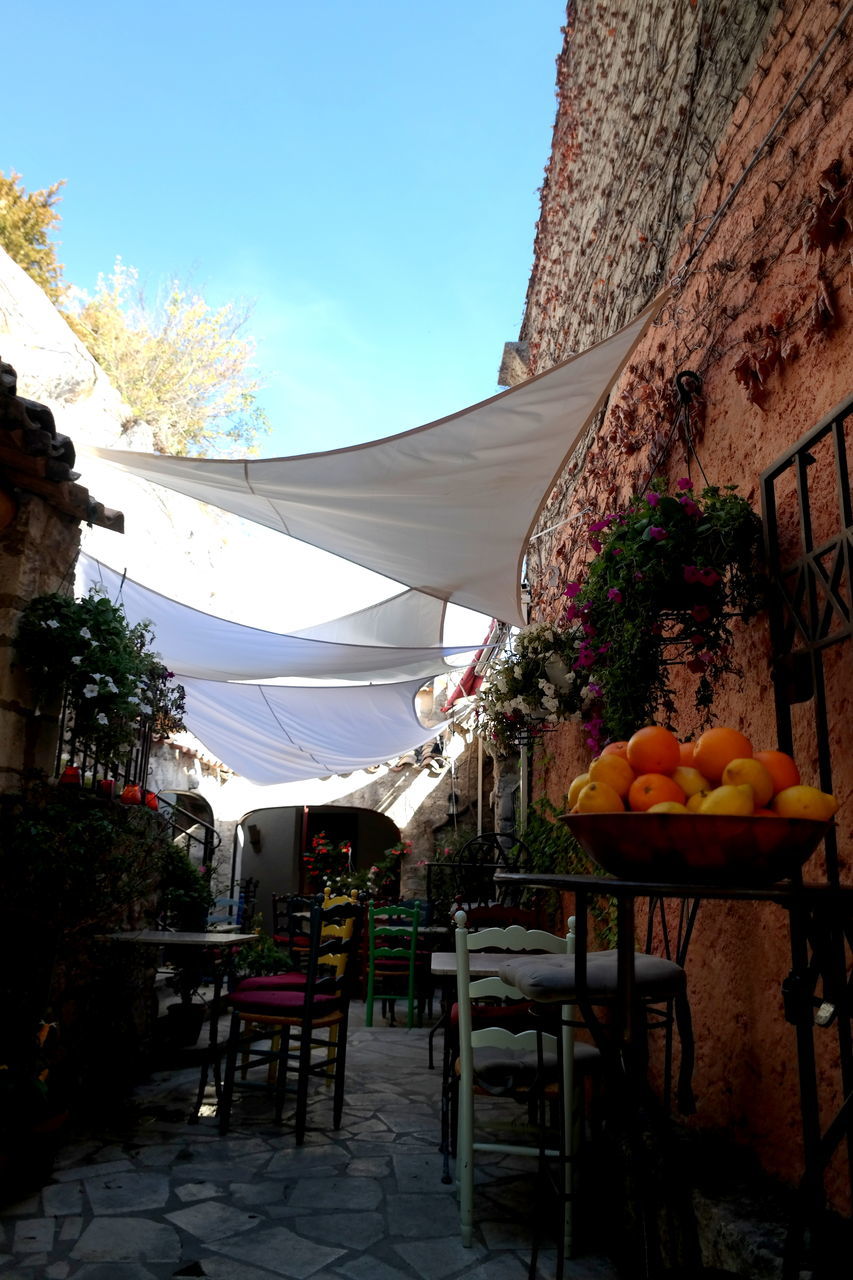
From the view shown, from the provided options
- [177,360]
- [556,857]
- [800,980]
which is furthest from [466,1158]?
[177,360]

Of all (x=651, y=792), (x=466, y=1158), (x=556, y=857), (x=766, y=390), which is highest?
(x=766, y=390)

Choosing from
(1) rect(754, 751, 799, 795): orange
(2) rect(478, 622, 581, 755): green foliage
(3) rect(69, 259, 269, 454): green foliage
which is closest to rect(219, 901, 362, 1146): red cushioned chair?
(2) rect(478, 622, 581, 755): green foliage

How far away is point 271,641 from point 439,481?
2323 millimetres

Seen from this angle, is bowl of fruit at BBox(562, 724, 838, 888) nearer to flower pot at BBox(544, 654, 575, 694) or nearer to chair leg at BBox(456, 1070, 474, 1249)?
chair leg at BBox(456, 1070, 474, 1249)

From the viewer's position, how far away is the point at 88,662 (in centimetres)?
376

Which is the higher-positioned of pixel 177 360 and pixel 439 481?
pixel 177 360

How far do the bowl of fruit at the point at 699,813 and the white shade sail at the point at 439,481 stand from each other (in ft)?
6.46

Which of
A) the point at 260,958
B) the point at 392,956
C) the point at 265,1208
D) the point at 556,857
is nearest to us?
the point at 265,1208

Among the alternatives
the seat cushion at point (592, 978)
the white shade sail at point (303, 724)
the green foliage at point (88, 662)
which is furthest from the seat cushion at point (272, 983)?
the white shade sail at point (303, 724)

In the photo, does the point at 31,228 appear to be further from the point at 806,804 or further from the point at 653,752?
the point at 806,804

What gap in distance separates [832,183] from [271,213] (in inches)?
634

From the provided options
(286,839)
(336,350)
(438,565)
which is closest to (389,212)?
(336,350)

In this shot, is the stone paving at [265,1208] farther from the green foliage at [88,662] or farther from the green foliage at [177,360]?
the green foliage at [177,360]

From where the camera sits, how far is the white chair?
7.88ft
